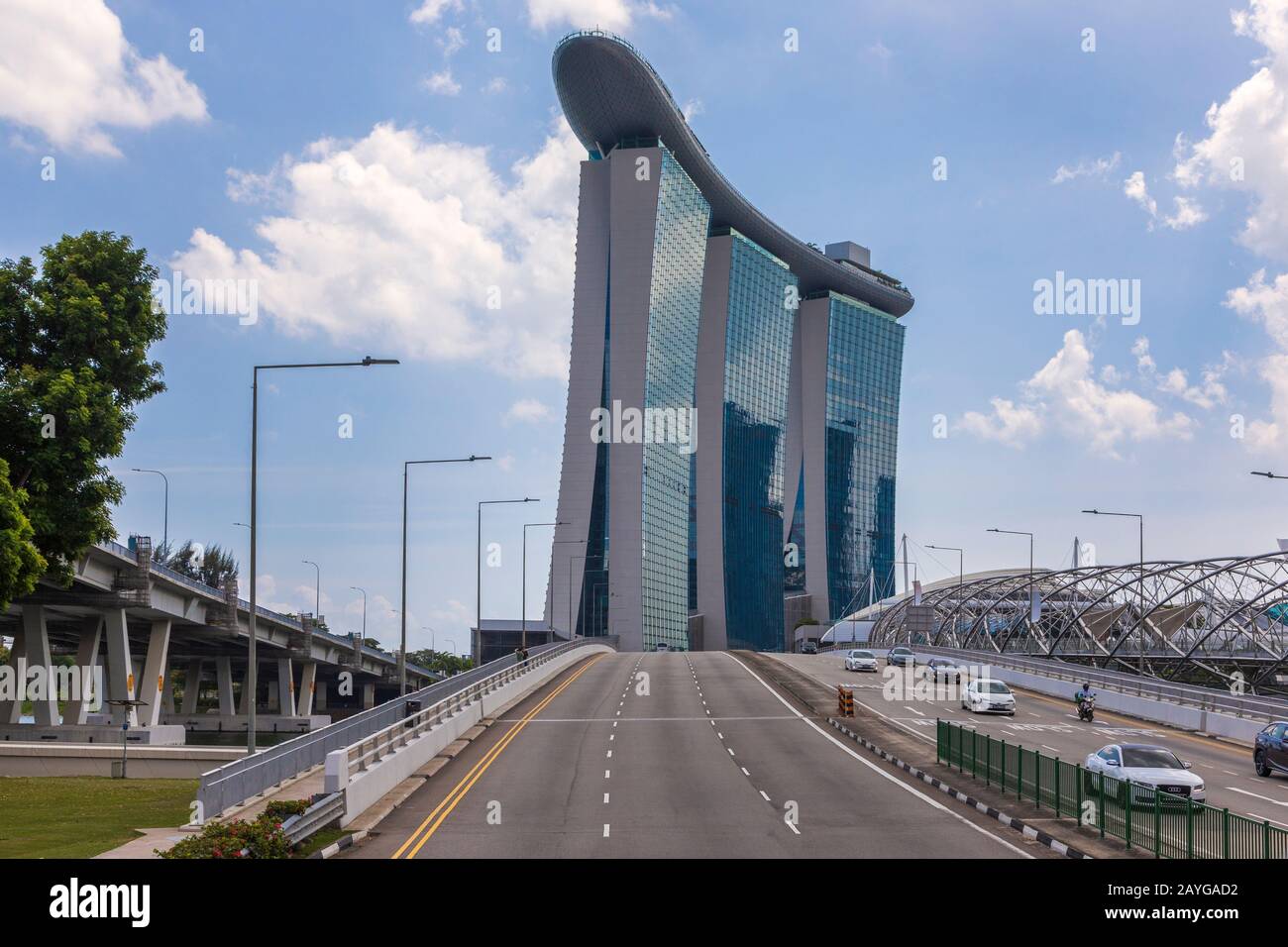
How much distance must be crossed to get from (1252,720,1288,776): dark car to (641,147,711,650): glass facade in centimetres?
13353

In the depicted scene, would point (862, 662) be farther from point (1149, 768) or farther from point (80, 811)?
point (80, 811)

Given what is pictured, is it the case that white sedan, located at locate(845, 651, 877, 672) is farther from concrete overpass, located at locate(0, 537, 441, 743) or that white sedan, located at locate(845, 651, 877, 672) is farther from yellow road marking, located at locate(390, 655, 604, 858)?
concrete overpass, located at locate(0, 537, 441, 743)

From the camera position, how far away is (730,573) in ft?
645

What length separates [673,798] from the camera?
27156mm

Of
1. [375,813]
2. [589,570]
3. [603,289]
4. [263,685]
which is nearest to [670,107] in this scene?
[603,289]

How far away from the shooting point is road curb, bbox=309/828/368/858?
2009cm

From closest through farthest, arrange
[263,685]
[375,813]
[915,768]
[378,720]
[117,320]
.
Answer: [375,813] < [915,768] < [378,720] < [117,320] < [263,685]

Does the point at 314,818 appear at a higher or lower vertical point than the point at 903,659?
higher

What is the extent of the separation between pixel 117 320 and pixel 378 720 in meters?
14.3

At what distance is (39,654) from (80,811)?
130 feet

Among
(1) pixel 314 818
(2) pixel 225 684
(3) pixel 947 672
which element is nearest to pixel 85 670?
(3) pixel 947 672
